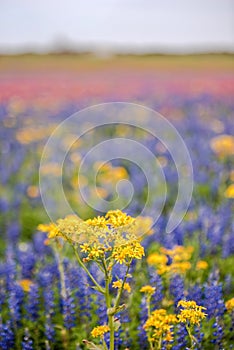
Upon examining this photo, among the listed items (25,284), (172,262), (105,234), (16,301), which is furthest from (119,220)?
(25,284)

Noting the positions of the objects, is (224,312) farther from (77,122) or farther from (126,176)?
(77,122)

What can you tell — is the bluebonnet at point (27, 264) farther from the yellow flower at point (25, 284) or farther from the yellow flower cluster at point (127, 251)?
the yellow flower cluster at point (127, 251)

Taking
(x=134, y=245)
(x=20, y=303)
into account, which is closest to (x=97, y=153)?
(x=20, y=303)

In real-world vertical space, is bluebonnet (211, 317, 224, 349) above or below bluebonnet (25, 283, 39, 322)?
below

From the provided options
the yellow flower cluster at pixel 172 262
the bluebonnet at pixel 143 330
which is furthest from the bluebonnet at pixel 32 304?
the yellow flower cluster at pixel 172 262

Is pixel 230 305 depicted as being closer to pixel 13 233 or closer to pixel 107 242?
pixel 107 242

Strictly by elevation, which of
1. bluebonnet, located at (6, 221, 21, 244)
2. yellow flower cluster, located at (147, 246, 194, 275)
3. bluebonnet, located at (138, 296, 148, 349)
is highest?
bluebonnet, located at (6, 221, 21, 244)

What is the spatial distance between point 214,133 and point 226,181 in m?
2.31

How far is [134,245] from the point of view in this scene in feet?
7.79

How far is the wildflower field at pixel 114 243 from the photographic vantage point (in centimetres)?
255

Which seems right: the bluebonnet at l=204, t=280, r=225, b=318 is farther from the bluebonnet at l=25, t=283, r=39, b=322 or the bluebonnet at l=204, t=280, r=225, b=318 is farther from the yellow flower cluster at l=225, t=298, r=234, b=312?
the bluebonnet at l=25, t=283, r=39, b=322

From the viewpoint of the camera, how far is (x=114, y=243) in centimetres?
247

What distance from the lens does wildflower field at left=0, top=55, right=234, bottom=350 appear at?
2.55 meters

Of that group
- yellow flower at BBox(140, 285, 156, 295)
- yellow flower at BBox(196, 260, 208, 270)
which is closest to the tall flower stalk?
yellow flower at BBox(140, 285, 156, 295)
